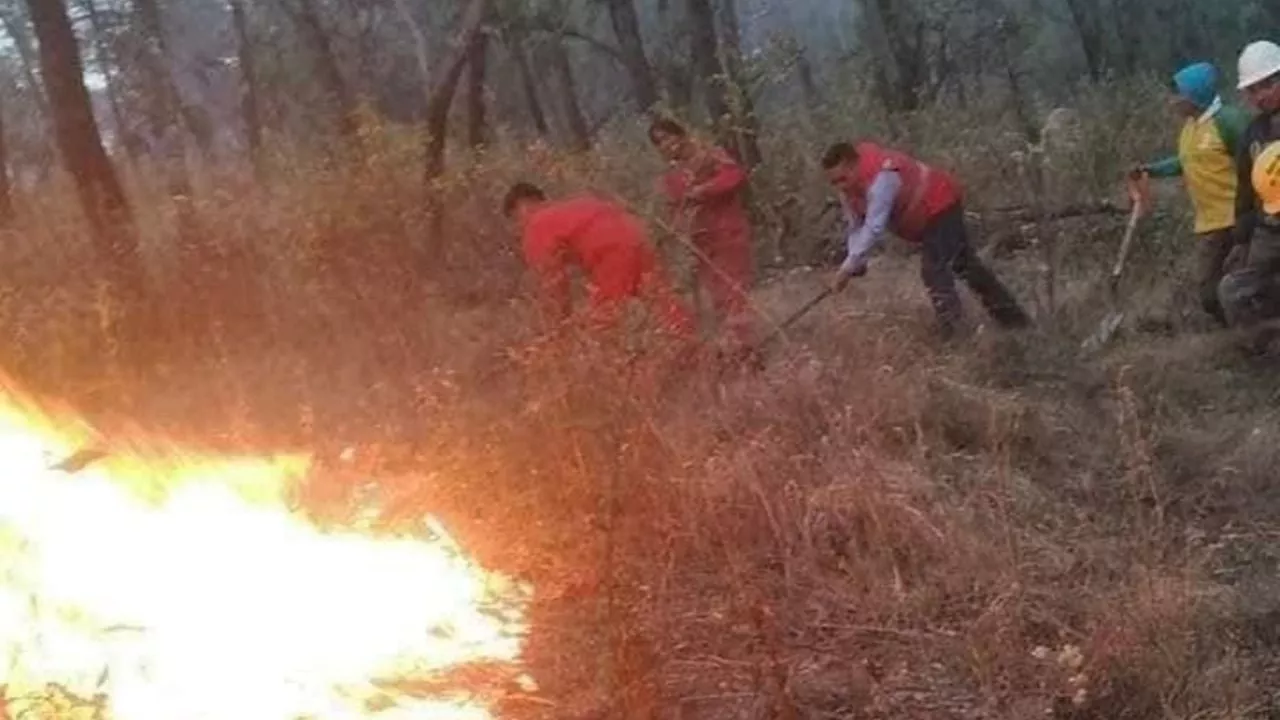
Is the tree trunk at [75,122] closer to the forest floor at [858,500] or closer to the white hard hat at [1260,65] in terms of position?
the forest floor at [858,500]

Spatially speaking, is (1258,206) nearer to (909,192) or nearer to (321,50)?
(909,192)

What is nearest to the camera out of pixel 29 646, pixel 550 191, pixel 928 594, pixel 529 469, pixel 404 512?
pixel 29 646

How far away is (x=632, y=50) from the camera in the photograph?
18359 mm

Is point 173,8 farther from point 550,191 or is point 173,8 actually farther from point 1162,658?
point 1162,658

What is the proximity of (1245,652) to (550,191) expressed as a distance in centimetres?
905

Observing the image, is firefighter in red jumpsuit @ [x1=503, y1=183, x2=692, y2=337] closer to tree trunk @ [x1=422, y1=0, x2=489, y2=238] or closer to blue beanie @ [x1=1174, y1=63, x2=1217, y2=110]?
blue beanie @ [x1=1174, y1=63, x2=1217, y2=110]

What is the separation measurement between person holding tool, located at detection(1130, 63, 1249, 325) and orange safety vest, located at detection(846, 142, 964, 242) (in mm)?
944

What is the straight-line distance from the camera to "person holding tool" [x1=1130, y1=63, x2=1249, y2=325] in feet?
27.6

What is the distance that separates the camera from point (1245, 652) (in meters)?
4.88

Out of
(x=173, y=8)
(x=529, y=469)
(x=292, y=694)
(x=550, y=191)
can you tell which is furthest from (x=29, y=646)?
(x=173, y=8)

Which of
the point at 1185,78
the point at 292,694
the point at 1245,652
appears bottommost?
the point at 1245,652

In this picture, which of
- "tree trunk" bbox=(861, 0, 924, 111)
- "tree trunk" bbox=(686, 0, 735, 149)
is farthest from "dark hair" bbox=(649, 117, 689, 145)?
"tree trunk" bbox=(861, 0, 924, 111)

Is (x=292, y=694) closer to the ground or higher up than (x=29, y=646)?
closer to the ground

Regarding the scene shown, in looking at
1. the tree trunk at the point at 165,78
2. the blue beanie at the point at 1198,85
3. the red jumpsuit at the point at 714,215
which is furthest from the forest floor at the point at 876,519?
the tree trunk at the point at 165,78
